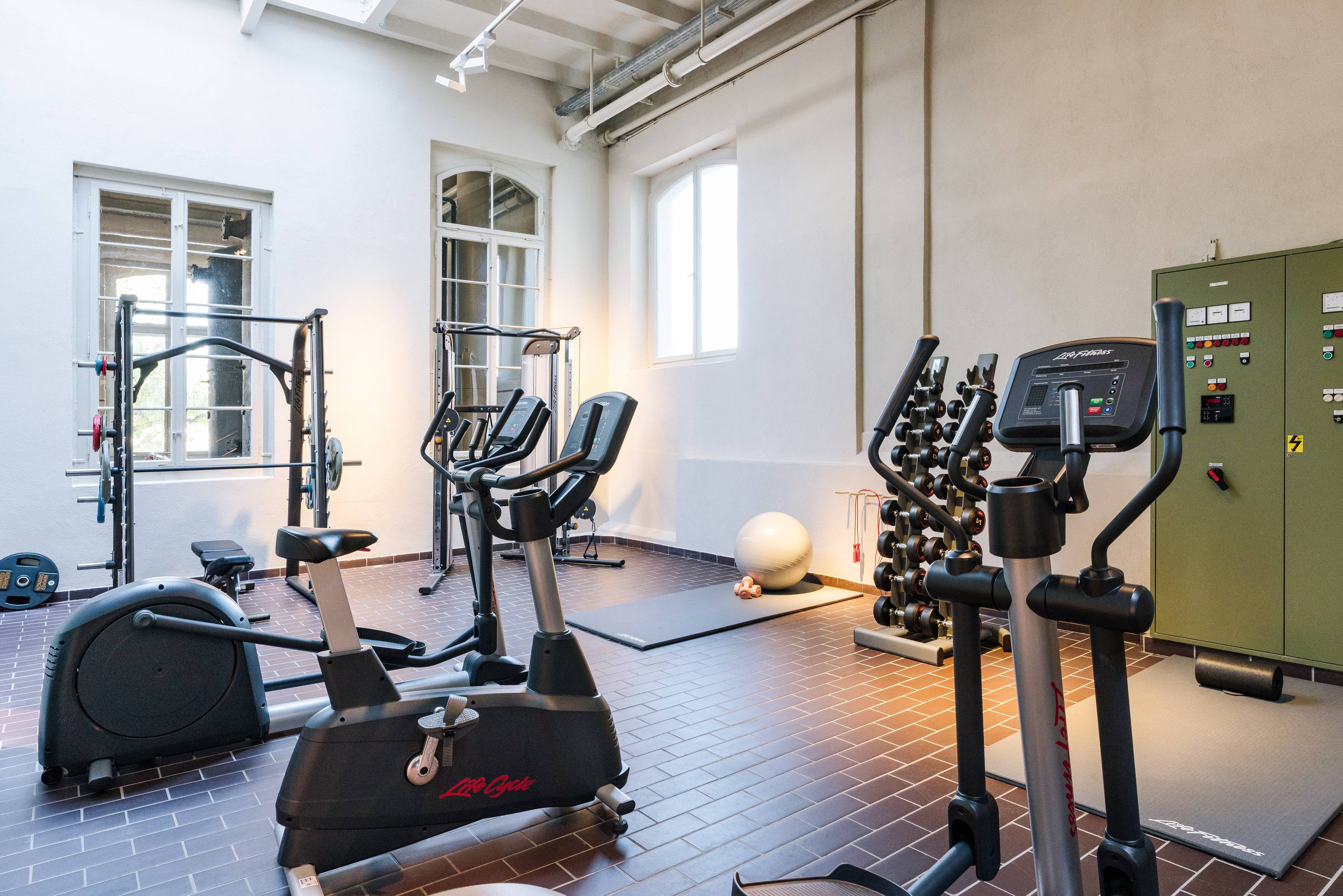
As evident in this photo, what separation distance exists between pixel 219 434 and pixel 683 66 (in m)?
4.98

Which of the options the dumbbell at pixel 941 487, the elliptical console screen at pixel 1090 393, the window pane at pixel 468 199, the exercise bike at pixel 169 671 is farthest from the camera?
the window pane at pixel 468 199

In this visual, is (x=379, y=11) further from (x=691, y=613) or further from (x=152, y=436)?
(x=691, y=613)

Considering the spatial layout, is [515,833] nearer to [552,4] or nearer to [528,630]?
[528,630]

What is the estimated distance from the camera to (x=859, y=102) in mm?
6129

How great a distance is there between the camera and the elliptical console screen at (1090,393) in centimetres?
145

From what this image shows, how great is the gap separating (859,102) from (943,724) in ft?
15.3

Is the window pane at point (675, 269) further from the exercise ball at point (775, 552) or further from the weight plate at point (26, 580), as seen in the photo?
the weight plate at point (26, 580)

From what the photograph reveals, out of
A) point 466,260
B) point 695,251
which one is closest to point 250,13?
point 466,260

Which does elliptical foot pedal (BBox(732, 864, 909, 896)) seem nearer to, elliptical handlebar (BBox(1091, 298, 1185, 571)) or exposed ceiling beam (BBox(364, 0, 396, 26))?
elliptical handlebar (BBox(1091, 298, 1185, 571))

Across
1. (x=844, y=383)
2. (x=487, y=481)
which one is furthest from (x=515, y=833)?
(x=844, y=383)

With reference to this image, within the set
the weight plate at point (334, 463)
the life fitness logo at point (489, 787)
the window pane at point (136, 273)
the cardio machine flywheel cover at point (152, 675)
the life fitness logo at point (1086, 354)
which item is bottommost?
the life fitness logo at point (489, 787)

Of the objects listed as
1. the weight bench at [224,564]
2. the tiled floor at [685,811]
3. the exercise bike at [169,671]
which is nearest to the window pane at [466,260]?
the weight bench at [224,564]

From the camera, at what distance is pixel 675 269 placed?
8422 mm

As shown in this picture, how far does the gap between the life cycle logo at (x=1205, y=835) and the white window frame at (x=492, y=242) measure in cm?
635
